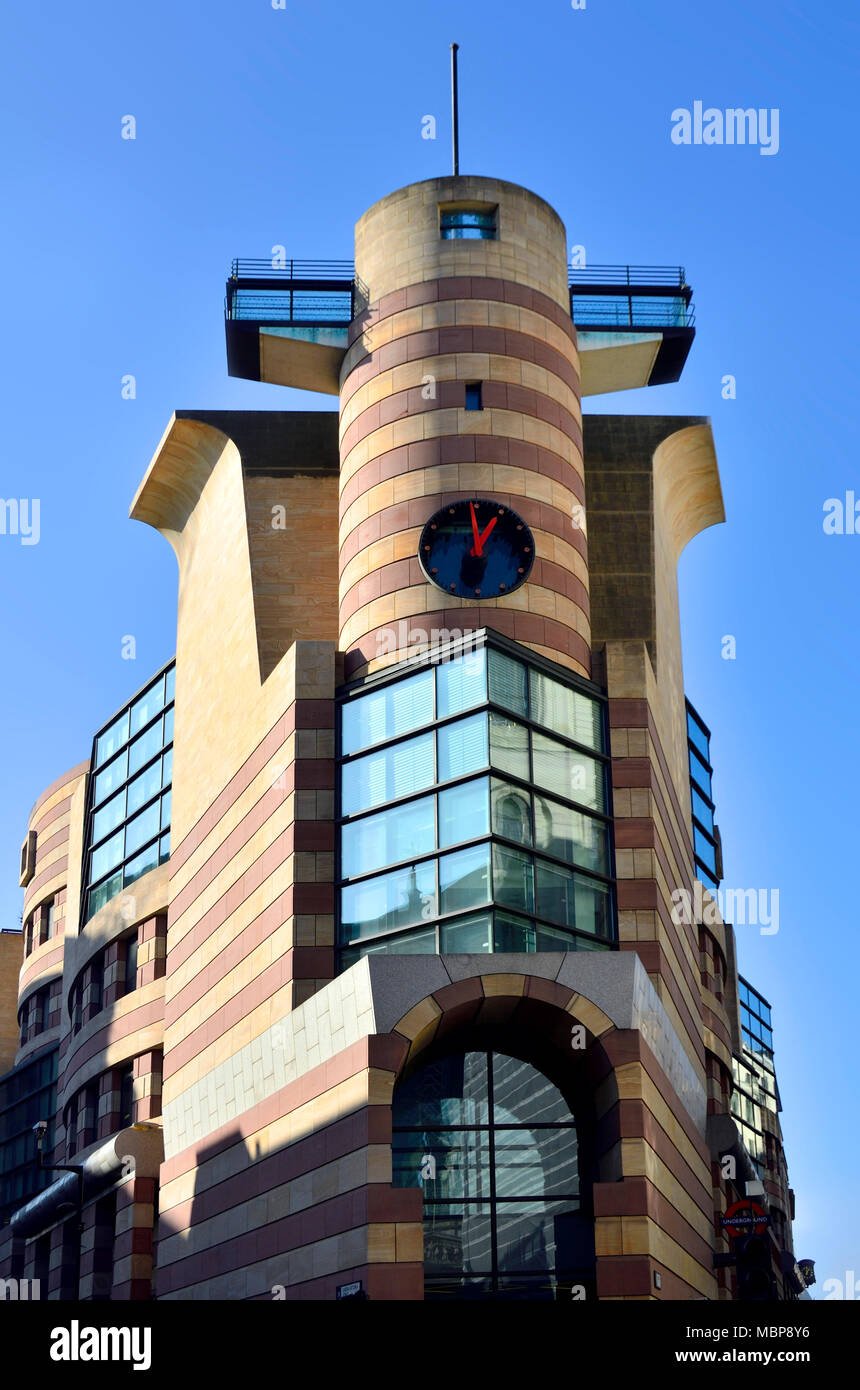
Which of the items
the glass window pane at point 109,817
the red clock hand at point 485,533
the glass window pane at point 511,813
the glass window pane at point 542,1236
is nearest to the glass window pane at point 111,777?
the glass window pane at point 109,817

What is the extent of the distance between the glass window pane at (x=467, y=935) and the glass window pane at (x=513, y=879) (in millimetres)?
637

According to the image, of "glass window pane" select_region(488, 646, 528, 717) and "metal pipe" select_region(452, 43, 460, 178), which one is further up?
"metal pipe" select_region(452, 43, 460, 178)

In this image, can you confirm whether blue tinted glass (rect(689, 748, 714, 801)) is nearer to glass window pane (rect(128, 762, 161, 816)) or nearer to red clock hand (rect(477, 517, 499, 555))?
glass window pane (rect(128, 762, 161, 816))

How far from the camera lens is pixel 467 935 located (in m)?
37.2

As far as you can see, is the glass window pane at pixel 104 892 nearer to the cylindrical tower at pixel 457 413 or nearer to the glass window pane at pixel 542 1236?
the cylindrical tower at pixel 457 413

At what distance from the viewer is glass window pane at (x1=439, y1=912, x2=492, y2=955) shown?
36.9 m

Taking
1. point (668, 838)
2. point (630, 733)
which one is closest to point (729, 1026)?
point (668, 838)

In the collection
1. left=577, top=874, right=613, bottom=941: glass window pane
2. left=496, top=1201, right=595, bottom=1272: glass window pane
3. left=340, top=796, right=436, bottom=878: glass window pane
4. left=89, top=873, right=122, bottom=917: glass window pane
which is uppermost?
left=89, top=873, right=122, bottom=917: glass window pane

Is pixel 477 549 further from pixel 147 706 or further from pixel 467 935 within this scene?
pixel 147 706

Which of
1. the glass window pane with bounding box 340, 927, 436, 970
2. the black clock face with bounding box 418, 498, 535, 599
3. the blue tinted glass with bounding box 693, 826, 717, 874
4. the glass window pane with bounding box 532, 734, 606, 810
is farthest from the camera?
the blue tinted glass with bounding box 693, 826, 717, 874

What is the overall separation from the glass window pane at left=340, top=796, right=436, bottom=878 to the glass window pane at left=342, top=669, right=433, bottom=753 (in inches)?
80.9

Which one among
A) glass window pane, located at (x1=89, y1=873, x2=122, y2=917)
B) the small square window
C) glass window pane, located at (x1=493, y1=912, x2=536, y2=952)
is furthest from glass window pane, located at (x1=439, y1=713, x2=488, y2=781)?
glass window pane, located at (x1=89, y1=873, x2=122, y2=917)
